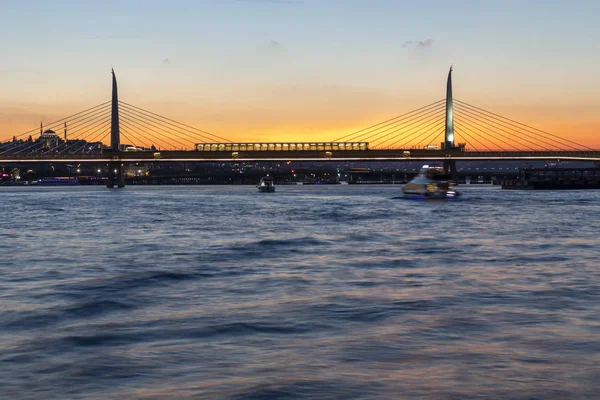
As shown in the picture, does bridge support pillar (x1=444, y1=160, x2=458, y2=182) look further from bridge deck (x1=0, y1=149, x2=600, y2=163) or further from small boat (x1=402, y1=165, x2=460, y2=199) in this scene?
small boat (x1=402, y1=165, x2=460, y2=199)

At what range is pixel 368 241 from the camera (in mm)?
27422

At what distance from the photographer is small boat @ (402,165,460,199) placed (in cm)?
7788

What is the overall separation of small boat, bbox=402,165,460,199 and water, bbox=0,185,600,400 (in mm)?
54083

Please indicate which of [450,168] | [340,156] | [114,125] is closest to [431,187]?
[340,156]

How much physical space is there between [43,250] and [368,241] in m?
11.2

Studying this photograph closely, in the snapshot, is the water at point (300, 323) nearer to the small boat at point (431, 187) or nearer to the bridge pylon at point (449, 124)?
the small boat at point (431, 187)

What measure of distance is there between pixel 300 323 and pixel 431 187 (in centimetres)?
6877

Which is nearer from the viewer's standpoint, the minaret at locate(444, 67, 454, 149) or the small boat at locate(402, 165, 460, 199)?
the small boat at locate(402, 165, 460, 199)

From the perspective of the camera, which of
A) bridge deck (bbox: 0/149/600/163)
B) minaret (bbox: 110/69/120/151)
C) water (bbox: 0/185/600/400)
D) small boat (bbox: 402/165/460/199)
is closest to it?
water (bbox: 0/185/600/400)

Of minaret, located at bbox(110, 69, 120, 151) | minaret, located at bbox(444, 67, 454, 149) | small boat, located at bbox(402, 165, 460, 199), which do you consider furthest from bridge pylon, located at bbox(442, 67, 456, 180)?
minaret, located at bbox(110, 69, 120, 151)

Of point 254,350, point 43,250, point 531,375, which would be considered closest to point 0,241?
Result: point 43,250

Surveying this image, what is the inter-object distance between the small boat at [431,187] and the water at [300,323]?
177ft

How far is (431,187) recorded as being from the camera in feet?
257

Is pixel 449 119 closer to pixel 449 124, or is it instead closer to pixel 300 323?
pixel 449 124
